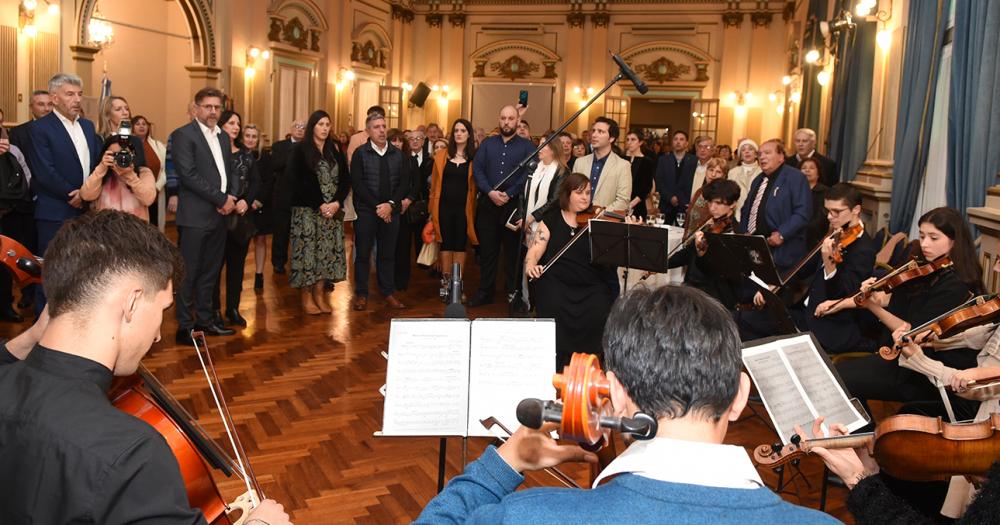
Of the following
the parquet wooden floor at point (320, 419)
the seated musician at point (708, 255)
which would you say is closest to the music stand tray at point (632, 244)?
the seated musician at point (708, 255)

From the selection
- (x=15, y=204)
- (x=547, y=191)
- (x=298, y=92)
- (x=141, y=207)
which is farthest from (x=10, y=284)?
(x=298, y=92)

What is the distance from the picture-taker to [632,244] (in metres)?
4.49

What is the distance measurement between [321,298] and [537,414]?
533cm

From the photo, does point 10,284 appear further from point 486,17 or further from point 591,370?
point 486,17

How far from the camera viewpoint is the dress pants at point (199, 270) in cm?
520

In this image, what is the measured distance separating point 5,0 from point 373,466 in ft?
26.0

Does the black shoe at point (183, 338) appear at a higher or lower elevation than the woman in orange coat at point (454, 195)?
lower

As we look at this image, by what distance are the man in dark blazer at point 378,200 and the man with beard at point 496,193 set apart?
0.64 meters

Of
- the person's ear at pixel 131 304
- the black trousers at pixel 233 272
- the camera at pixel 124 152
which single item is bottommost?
the black trousers at pixel 233 272

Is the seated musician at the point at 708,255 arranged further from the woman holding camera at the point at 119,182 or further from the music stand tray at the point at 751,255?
the woman holding camera at the point at 119,182

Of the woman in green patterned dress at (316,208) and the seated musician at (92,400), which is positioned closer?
the seated musician at (92,400)

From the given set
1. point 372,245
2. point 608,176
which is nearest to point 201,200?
point 372,245

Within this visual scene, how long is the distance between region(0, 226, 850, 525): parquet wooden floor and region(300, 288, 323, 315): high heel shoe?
3.3 inches

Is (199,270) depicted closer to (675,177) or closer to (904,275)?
(904,275)
